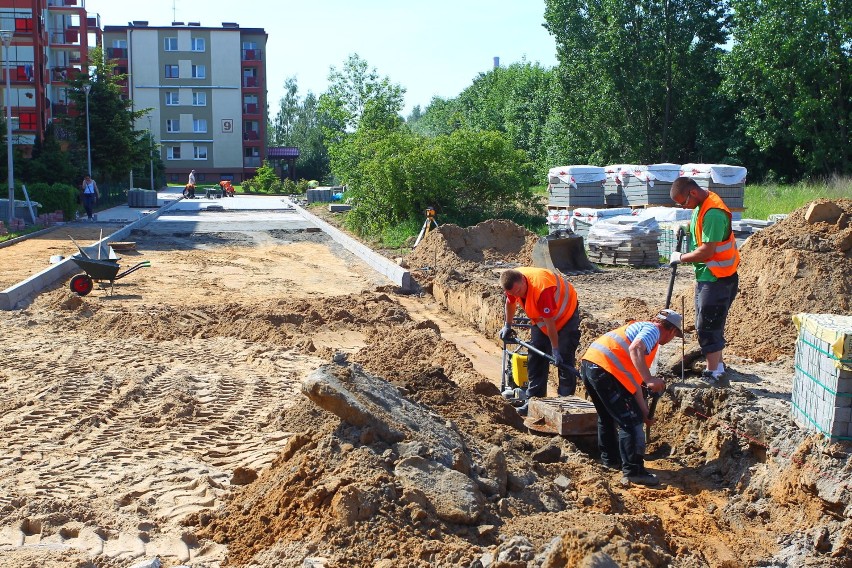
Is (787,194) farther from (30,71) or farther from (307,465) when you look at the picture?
(30,71)

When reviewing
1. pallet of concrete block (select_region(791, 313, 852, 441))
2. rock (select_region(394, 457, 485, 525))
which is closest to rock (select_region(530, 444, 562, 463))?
rock (select_region(394, 457, 485, 525))

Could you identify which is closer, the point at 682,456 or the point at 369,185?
the point at 682,456

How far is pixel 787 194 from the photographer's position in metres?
29.2

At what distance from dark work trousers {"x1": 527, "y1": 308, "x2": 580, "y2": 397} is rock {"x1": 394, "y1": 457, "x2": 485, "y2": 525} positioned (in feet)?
9.19

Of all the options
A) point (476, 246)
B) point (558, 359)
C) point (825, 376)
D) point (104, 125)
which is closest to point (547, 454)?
point (558, 359)

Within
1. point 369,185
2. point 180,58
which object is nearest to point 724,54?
point 369,185

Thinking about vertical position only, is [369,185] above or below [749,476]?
above

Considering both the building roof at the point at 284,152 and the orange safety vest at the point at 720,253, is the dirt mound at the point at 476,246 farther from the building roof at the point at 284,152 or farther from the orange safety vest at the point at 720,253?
the building roof at the point at 284,152

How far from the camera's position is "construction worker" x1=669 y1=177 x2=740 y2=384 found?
24.3ft

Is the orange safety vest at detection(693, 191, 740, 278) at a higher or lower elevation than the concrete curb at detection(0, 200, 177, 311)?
higher

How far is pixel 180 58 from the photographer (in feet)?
246

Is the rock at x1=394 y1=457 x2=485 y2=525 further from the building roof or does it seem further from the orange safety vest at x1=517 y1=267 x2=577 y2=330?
the building roof

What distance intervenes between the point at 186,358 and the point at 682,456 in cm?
526

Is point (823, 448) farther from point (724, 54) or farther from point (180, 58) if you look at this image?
point (180, 58)
